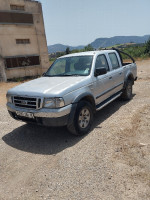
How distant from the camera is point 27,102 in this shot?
3.62 m

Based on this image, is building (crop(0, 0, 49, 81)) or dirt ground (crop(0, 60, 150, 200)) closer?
dirt ground (crop(0, 60, 150, 200))

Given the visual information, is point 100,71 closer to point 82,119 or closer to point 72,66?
point 72,66

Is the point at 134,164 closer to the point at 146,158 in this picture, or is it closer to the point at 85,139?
the point at 146,158

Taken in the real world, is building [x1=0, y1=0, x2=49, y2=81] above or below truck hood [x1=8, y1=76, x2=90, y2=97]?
above

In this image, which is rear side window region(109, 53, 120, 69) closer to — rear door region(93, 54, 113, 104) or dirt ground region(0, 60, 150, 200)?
rear door region(93, 54, 113, 104)

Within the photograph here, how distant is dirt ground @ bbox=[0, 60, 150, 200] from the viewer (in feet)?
7.97

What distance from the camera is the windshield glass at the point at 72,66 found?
4420 mm

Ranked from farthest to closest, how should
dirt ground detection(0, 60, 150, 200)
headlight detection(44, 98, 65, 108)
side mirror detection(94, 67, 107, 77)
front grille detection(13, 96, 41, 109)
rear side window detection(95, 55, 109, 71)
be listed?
rear side window detection(95, 55, 109, 71) → side mirror detection(94, 67, 107, 77) → front grille detection(13, 96, 41, 109) → headlight detection(44, 98, 65, 108) → dirt ground detection(0, 60, 150, 200)

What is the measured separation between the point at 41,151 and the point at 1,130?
1850 mm

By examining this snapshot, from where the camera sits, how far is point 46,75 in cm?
500

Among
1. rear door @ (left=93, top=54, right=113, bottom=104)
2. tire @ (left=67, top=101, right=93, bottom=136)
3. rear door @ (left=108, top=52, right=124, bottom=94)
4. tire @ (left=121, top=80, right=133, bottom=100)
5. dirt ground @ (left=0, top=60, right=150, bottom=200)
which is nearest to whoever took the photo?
dirt ground @ (left=0, top=60, right=150, bottom=200)

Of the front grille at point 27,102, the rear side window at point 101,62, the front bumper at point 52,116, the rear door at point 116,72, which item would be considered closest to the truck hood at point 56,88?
the front grille at point 27,102

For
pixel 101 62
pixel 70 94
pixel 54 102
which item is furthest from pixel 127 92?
pixel 54 102

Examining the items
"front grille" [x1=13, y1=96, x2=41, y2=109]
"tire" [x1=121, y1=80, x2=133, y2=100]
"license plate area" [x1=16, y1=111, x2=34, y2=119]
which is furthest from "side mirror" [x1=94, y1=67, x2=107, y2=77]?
"tire" [x1=121, y1=80, x2=133, y2=100]
